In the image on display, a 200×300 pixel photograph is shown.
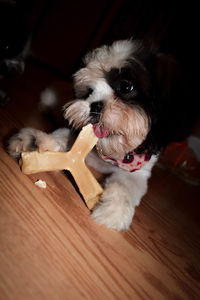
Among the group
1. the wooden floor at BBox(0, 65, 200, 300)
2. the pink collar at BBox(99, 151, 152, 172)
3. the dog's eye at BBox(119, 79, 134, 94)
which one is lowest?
the wooden floor at BBox(0, 65, 200, 300)

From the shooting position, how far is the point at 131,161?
1576mm

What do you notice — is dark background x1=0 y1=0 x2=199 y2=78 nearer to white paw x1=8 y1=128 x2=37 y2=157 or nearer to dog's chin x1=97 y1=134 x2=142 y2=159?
dog's chin x1=97 y1=134 x2=142 y2=159

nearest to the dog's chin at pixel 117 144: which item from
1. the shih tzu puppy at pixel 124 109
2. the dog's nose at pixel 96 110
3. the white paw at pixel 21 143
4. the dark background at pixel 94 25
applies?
the shih tzu puppy at pixel 124 109

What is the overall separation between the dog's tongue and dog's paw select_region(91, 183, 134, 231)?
0.27 meters

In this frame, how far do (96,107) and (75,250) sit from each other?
0.66 metres

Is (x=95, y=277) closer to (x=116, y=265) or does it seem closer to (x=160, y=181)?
(x=116, y=265)

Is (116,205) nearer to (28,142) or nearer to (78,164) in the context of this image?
(78,164)

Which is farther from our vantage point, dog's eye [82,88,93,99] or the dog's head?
dog's eye [82,88,93,99]

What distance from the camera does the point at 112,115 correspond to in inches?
48.0

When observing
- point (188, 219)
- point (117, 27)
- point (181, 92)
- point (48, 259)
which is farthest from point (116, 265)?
point (117, 27)

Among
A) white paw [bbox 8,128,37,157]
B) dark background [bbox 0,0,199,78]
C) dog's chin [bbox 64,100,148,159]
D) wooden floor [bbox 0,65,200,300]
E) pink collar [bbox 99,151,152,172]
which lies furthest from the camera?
dark background [bbox 0,0,199,78]

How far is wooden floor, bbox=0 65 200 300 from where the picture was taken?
854mm

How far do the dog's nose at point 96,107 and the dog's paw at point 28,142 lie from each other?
325 mm

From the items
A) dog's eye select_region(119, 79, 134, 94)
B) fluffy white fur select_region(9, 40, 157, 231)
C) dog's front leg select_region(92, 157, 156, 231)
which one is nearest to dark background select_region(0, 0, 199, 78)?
fluffy white fur select_region(9, 40, 157, 231)
